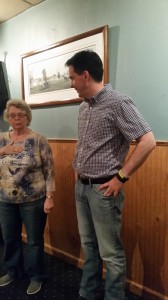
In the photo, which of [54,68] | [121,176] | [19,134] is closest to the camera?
[121,176]

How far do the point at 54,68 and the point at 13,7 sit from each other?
0.69m

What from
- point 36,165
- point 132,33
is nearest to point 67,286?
point 36,165

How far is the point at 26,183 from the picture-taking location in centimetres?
168

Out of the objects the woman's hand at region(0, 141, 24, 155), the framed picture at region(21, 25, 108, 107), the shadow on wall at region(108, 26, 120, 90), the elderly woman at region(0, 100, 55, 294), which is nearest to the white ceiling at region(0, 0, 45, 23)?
the framed picture at region(21, 25, 108, 107)

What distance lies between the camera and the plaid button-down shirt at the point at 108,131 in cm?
121

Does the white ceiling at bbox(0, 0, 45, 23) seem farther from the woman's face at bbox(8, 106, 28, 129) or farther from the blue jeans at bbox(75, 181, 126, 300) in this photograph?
the blue jeans at bbox(75, 181, 126, 300)

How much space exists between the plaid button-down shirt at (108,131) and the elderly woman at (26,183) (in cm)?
44

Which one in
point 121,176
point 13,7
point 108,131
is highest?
point 13,7

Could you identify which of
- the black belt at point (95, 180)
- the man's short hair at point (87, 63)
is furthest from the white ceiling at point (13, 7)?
the black belt at point (95, 180)

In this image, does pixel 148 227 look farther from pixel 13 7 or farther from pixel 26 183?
pixel 13 7

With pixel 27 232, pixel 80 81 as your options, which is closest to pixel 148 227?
pixel 27 232

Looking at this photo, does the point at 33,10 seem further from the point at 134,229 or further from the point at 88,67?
the point at 134,229

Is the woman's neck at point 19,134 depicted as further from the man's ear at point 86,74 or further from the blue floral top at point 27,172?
the man's ear at point 86,74

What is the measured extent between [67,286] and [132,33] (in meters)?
1.75
